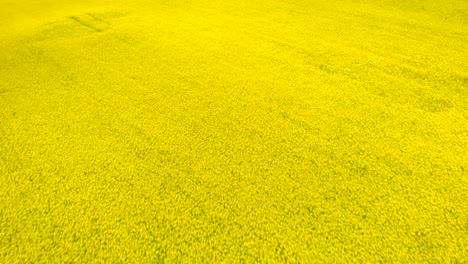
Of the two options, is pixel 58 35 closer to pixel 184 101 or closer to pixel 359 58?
pixel 184 101

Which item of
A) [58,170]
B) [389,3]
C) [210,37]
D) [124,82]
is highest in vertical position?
[389,3]

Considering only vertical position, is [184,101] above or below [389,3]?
below

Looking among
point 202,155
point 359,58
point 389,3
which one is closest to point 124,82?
point 202,155

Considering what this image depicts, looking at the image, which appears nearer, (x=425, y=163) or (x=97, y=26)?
(x=425, y=163)

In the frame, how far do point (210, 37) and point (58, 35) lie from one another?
80cm

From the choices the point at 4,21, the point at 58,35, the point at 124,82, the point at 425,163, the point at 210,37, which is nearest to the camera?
the point at 425,163

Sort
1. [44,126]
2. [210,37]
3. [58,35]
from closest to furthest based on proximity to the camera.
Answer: [44,126] → [210,37] → [58,35]

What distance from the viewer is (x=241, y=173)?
0.65m

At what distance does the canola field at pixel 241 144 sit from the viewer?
0.53 meters

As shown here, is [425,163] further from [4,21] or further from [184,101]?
[4,21]

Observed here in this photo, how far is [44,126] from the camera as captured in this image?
31.9 inches

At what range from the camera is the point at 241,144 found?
720 millimetres

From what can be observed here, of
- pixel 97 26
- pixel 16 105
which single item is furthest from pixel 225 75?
pixel 97 26

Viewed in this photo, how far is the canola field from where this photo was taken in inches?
20.7
